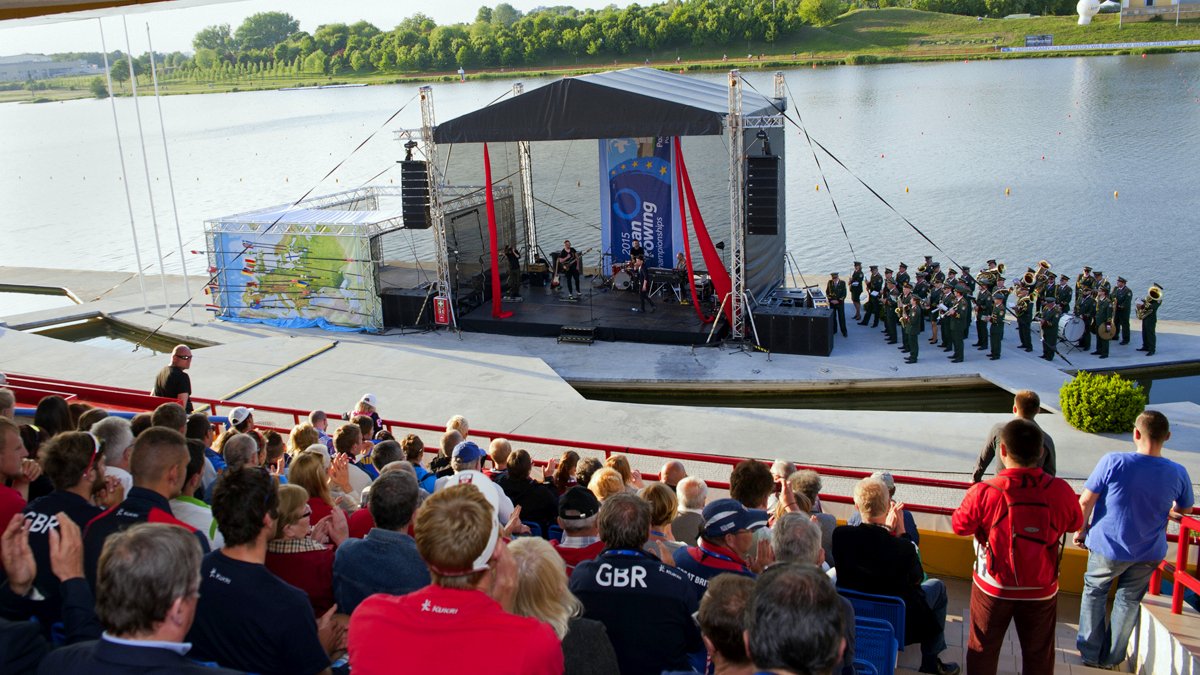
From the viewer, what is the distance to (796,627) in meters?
2.61

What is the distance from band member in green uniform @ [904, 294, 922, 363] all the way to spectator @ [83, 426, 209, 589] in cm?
1293

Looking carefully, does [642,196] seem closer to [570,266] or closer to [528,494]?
[570,266]

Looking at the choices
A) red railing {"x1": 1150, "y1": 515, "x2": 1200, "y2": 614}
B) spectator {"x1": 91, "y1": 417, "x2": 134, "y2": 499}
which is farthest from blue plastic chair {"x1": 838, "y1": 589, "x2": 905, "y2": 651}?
spectator {"x1": 91, "y1": 417, "x2": 134, "y2": 499}

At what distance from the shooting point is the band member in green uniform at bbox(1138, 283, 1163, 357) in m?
15.2

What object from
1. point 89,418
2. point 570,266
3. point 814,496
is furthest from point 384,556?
point 570,266

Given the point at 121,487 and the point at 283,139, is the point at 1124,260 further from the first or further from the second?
Result: the point at 283,139

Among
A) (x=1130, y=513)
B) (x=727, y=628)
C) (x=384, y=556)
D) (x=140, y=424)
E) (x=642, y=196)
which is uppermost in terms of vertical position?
(x=727, y=628)

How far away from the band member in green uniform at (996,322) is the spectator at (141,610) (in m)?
14.6

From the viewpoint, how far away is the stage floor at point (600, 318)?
17.4 m

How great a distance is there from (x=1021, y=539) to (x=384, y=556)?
3.11m

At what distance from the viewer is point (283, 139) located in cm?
7775

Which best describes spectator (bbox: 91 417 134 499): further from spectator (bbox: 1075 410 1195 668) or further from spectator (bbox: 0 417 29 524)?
spectator (bbox: 1075 410 1195 668)

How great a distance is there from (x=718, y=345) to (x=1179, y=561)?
11.3 metres

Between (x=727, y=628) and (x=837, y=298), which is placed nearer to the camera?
(x=727, y=628)
